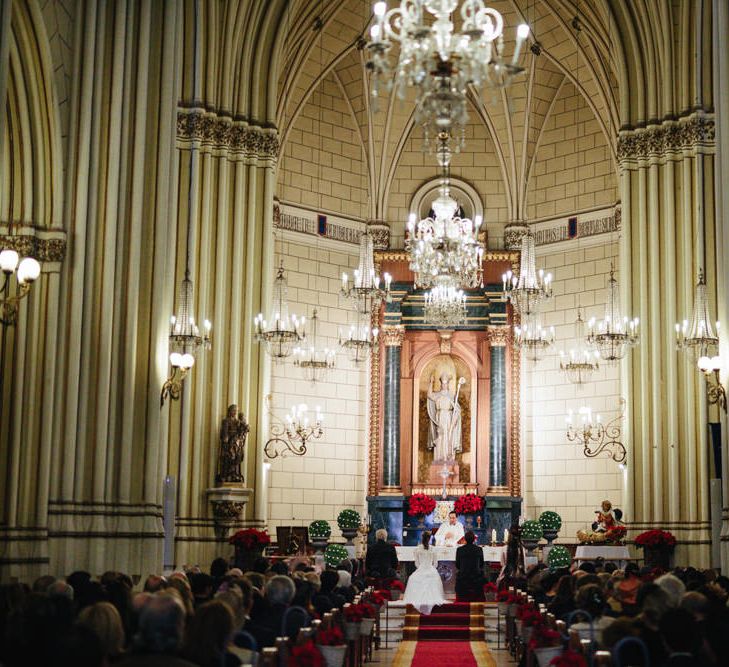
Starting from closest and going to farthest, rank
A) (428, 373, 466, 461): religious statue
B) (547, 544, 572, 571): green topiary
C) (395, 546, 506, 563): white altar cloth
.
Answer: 1. (547, 544, 572, 571): green topiary
2. (395, 546, 506, 563): white altar cloth
3. (428, 373, 466, 461): religious statue

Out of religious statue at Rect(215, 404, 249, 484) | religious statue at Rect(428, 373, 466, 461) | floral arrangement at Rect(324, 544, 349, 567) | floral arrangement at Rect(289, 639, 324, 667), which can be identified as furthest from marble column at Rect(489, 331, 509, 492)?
floral arrangement at Rect(289, 639, 324, 667)

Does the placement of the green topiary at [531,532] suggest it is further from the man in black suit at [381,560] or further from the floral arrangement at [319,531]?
the floral arrangement at [319,531]

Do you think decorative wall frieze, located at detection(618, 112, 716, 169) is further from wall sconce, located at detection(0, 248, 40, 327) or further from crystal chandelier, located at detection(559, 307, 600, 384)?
wall sconce, located at detection(0, 248, 40, 327)

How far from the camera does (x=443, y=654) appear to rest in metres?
18.4

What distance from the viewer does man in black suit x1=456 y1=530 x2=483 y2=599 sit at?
23719mm

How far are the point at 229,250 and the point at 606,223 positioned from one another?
1059 cm

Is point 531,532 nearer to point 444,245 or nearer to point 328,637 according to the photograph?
point 444,245

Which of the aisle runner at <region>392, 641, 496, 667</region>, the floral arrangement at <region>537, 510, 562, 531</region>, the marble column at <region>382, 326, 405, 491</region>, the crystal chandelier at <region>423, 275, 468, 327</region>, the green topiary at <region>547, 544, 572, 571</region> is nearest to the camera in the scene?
the aisle runner at <region>392, 641, 496, 667</region>

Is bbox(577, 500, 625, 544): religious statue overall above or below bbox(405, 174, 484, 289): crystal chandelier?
below

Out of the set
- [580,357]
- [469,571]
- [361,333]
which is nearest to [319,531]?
[469,571]

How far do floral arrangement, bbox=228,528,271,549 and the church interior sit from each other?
0.13 metres

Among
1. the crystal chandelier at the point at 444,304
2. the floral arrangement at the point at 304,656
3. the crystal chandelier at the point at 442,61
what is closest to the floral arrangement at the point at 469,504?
the crystal chandelier at the point at 444,304

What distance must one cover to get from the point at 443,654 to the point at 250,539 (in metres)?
4.53

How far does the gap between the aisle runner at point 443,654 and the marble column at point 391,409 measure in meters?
10.3
